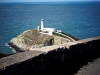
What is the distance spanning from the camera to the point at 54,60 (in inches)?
272

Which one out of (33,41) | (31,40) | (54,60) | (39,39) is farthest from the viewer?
(31,40)

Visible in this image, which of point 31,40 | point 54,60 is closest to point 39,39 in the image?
point 31,40

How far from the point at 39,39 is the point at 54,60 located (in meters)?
56.7

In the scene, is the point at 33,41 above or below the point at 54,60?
below

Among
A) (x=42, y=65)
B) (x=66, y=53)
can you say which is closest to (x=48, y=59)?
(x=42, y=65)

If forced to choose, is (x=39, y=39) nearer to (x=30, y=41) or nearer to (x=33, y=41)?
(x=33, y=41)

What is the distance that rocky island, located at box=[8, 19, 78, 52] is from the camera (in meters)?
59.8

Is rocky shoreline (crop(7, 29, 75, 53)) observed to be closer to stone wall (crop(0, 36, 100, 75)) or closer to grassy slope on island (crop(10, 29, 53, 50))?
grassy slope on island (crop(10, 29, 53, 50))

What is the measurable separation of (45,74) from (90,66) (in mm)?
1997

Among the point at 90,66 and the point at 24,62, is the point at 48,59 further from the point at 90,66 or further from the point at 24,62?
the point at 90,66

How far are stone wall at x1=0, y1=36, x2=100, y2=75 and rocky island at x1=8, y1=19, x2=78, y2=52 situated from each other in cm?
4930

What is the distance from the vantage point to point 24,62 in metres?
5.65

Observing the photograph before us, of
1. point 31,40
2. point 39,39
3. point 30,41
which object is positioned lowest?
point 30,41

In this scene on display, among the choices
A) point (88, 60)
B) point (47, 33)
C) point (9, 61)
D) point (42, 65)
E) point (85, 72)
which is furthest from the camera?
point (47, 33)
